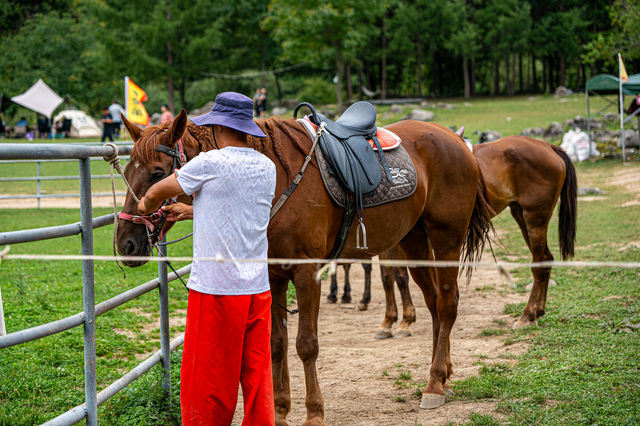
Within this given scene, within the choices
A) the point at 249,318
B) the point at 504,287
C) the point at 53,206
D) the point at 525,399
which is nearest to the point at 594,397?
the point at 525,399

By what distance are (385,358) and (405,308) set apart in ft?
3.61

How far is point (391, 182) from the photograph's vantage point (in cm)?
419

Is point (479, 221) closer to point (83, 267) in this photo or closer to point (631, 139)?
point (83, 267)

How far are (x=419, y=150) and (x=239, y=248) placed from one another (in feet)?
7.46

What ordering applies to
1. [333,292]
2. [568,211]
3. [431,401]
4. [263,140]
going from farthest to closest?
1. [333,292]
2. [568,211]
3. [431,401]
4. [263,140]

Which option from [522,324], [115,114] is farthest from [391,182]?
[115,114]

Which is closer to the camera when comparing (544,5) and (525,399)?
(525,399)

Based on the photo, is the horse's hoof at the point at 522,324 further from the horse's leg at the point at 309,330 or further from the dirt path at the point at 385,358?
the horse's leg at the point at 309,330

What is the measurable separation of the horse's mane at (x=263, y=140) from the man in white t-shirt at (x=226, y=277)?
0.40 metres

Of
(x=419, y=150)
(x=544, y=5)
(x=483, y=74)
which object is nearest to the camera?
(x=419, y=150)

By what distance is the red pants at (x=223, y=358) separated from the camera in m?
2.84

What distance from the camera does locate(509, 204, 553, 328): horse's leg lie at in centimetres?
636

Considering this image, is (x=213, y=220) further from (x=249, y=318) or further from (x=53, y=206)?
(x=53, y=206)

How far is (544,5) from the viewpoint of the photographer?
46938 millimetres
